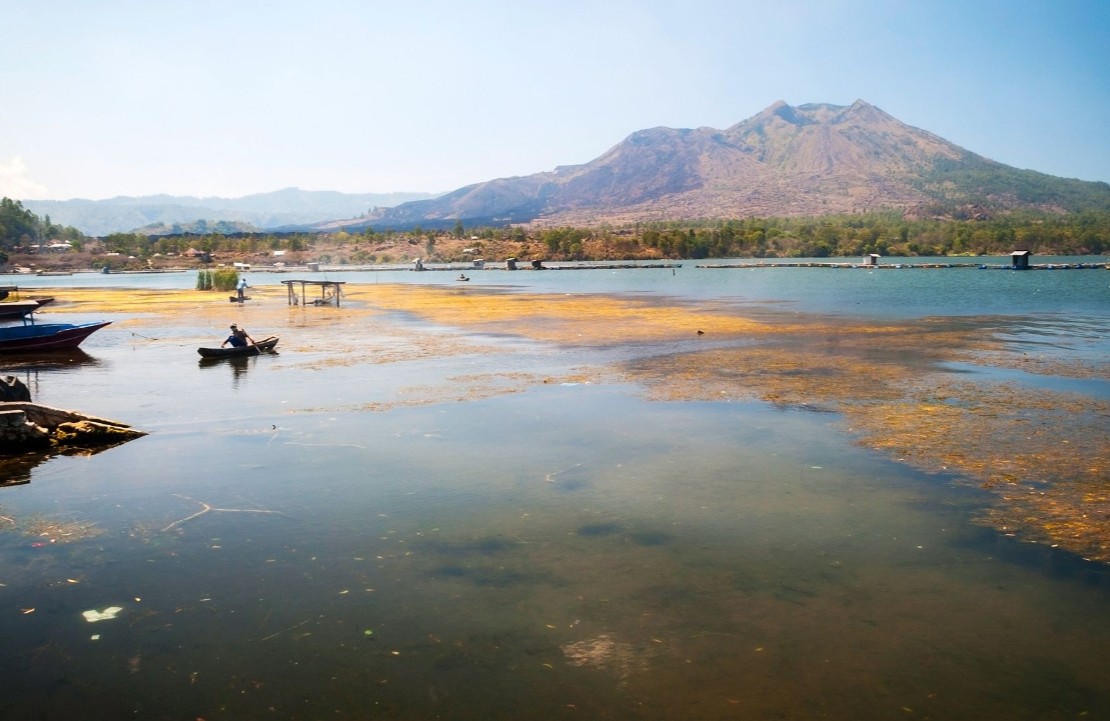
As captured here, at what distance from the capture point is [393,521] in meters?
13.9

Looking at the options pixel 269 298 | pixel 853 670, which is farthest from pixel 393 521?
pixel 269 298

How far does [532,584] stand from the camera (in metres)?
11.2

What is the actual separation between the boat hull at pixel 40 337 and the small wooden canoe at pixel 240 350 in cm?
903

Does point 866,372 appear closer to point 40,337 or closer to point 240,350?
point 240,350

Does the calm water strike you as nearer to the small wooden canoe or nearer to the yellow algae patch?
the small wooden canoe

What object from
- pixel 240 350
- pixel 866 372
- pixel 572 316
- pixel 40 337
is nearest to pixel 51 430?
pixel 240 350

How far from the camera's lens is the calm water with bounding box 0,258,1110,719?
8547mm

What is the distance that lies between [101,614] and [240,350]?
24910mm

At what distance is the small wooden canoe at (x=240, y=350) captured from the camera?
109ft

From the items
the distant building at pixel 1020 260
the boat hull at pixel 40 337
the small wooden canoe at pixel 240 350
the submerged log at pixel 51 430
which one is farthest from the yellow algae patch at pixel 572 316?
the distant building at pixel 1020 260

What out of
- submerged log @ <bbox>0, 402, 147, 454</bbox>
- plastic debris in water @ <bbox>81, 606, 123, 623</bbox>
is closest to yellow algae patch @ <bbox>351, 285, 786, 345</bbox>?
submerged log @ <bbox>0, 402, 147, 454</bbox>

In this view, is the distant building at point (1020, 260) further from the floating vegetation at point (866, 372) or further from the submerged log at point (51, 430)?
the submerged log at point (51, 430)

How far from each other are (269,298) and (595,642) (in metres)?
73.4

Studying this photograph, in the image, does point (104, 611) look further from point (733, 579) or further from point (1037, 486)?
point (1037, 486)
